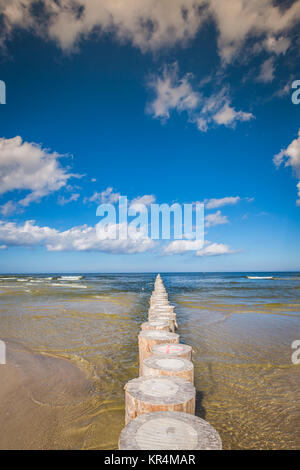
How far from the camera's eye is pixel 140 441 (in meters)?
2.14

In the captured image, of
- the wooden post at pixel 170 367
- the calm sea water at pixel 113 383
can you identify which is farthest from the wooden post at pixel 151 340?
the wooden post at pixel 170 367

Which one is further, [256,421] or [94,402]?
[94,402]

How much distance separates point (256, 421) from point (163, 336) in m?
2.03

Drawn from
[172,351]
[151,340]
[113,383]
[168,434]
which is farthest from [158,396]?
[113,383]

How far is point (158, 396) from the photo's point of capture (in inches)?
108

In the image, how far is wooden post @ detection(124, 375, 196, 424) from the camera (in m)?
2.58

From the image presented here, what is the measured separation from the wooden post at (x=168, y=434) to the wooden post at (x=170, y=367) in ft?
3.07

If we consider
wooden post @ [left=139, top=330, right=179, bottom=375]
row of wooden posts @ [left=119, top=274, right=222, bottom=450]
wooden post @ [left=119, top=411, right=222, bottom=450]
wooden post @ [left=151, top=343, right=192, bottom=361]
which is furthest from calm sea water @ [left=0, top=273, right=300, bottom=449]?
wooden post @ [left=119, top=411, right=222, bottom=450]

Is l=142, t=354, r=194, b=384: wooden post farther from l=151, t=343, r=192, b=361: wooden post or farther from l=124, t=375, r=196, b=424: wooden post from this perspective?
l=124, t=375, r=196, b=424: wooden post

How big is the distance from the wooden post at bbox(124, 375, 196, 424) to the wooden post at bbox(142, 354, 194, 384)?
259 mm

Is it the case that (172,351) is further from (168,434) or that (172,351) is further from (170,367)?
(168,434)

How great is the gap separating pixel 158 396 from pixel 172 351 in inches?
59.7

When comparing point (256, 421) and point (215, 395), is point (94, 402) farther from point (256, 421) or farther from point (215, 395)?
point (256, 421)
